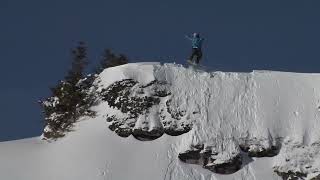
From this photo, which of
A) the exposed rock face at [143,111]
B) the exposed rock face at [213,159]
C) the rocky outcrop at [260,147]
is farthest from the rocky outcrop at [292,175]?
the exposed rock face at [143,111]

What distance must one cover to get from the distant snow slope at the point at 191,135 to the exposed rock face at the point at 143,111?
30 millimetres

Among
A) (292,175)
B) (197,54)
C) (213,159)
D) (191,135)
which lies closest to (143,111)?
(191,135)

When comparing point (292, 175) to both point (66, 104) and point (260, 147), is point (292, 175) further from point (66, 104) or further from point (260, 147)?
point (66, 104)

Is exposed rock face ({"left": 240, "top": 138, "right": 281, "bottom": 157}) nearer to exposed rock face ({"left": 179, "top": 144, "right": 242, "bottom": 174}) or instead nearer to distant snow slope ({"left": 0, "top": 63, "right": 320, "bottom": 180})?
distant snow slope ({"left": 0, "top": 63, "right": 320, "bottom": 180})

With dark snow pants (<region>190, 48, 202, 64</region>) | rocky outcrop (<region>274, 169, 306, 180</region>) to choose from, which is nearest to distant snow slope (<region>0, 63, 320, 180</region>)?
rocky outcrop (<region>274, 169, 306, 180</region>)

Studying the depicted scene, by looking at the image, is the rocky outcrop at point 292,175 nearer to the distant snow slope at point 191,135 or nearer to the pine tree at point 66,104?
the distant snow slope at point 191,135

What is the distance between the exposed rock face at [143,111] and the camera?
22.6 metres

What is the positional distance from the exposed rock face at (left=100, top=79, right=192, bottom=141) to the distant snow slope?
30mm

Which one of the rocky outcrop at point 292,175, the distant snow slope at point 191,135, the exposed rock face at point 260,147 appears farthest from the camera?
the exposed rock face at point 260,147

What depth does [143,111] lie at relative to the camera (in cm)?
2297

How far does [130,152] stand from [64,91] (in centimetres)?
337

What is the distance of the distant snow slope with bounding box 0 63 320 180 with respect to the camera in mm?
21469

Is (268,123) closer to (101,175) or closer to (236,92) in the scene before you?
(236,92)

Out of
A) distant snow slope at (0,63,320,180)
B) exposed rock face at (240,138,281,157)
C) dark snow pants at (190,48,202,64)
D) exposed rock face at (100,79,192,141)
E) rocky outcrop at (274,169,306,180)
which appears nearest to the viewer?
rocky outcrop at (274,169,306,180)
